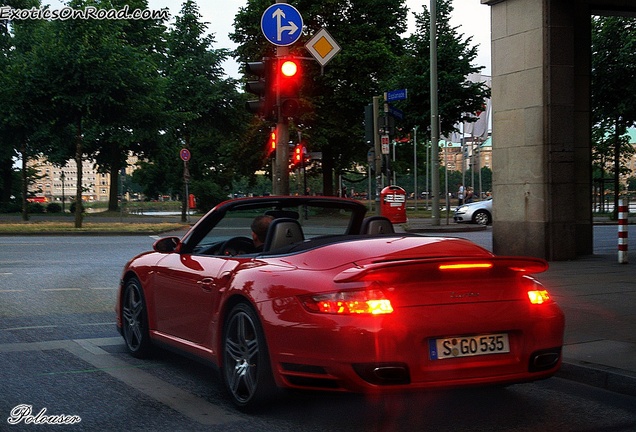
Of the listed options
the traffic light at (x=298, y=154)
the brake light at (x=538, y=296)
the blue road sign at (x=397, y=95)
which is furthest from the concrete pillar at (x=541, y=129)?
the traffic light at (x=298, y=154)

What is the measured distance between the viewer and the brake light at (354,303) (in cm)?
445

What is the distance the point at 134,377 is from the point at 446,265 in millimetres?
2631

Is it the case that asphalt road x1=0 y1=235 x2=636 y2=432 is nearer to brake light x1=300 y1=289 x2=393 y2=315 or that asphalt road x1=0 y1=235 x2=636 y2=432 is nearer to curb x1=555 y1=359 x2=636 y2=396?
curb x1=555 y1=359 x2=636 y2=396

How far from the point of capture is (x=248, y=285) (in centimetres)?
509

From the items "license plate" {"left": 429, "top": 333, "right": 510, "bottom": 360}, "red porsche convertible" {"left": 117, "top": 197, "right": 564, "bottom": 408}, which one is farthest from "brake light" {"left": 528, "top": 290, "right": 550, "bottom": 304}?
"license plate" {"left": 429, "top": 333, "right": 510, "bottom": 360}

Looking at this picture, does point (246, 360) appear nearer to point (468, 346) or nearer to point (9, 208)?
point (468, 346)

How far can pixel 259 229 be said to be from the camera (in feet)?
20.5

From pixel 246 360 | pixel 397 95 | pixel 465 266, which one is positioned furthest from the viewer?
pixel 397 95

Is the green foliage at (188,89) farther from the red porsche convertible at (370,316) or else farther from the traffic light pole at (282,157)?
the red porsche convertible at (370,316)

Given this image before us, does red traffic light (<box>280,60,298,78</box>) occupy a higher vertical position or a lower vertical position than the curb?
higher

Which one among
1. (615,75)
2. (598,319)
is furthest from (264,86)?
(615,75)

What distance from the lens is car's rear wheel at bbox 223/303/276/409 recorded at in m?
4.88

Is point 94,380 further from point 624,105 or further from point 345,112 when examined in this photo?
point 345,112

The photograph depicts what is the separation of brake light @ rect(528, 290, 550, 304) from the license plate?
0.32m
